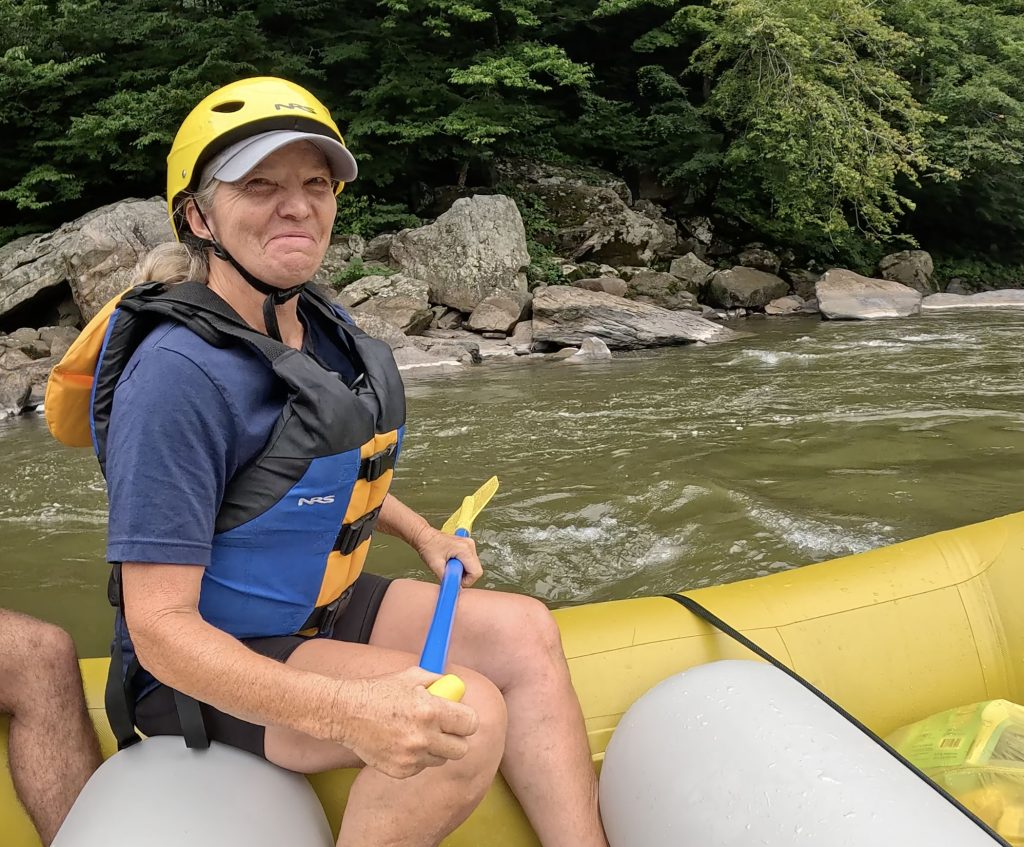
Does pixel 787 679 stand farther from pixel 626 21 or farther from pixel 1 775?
pixel 626 21

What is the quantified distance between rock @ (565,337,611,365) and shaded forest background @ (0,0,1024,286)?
520 cm

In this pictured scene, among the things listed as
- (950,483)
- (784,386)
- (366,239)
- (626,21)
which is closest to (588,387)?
(784,386)

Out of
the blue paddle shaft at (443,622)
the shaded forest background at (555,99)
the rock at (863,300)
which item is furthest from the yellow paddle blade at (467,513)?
the shaded forest background at (555,99)

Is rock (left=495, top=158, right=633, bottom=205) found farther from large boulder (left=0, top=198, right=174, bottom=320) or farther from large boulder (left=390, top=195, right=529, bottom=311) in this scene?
large boulder (left=0, top=198, right=174, bottom=320)

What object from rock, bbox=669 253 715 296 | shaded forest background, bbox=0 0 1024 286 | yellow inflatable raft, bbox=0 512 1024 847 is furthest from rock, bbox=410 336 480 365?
yellow inflatable raft, bbox=0 512 1024 847

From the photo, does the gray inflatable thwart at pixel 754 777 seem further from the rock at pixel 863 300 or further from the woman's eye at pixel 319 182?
the rock at pixel 863 300

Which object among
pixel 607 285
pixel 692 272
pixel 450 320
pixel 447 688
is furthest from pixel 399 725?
pixel 692 272

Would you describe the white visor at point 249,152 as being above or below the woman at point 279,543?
above

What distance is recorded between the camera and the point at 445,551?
1609 mm

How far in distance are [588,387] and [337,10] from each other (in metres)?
10.7

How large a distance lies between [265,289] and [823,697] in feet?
3.69

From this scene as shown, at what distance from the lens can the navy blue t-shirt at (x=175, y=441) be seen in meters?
1.00

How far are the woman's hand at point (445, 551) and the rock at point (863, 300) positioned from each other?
37.3 ft

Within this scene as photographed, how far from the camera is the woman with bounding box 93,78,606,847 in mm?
1001
